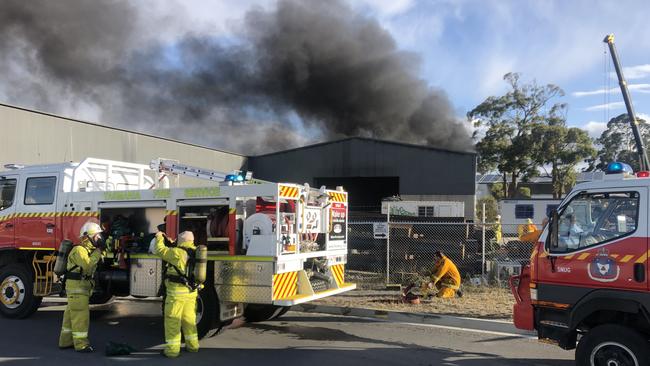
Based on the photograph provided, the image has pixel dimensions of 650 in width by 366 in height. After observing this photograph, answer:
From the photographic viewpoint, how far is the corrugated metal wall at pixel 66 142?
17.8 meters

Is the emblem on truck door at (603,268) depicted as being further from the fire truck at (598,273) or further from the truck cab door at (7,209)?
the truck cab door at (7,209)

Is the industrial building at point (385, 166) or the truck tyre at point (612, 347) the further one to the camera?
the industrial building at point (385, 166)

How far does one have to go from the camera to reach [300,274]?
257 inches

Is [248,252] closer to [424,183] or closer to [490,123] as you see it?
[424,183]

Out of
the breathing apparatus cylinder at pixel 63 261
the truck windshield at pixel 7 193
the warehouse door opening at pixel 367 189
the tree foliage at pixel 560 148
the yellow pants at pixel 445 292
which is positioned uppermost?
the tree foliage at pixel 560 148

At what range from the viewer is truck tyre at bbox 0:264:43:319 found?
299 inches

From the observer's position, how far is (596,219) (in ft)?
15.4

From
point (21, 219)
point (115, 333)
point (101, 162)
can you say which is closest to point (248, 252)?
point (115, 333)

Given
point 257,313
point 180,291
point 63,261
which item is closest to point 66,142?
point 63,261

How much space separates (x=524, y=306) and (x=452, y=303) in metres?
3.76

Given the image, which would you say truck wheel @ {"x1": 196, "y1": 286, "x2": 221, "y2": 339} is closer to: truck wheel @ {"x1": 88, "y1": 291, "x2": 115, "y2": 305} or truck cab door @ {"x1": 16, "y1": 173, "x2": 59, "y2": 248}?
truck wheel @ {"x1": 88, "y1": 291, "x2": 115, "y2": 305}

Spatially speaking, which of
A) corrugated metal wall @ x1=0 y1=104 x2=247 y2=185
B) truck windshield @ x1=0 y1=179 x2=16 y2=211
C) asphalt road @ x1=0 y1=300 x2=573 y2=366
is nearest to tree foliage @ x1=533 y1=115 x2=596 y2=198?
corrugated metal wall @ x1=0 y1=104 x2=247 y2=185

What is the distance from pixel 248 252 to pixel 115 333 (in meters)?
2.27

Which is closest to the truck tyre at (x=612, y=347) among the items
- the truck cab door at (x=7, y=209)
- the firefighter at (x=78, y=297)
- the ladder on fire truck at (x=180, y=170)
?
the firefighter at (x=78, y=297)
